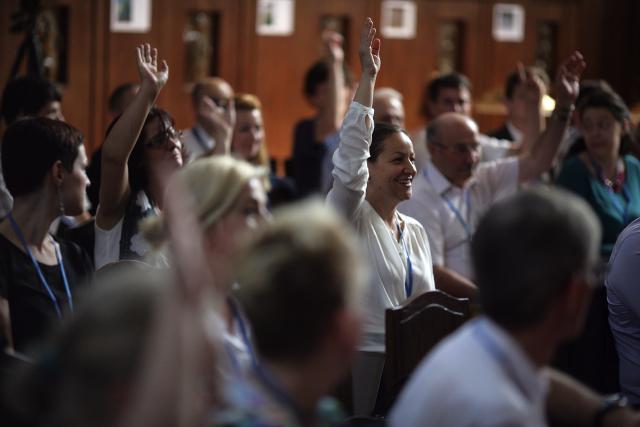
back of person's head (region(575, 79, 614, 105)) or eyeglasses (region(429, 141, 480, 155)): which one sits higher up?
back of person's head (region(575, 79, 614, 105))

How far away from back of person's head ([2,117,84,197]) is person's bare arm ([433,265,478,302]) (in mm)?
1792

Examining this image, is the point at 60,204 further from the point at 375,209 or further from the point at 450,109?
the point at 450,109

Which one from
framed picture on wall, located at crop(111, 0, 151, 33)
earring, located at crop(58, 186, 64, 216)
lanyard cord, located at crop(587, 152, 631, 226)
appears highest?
framed picture on wall, located at crop(111, 0, 151, 33)

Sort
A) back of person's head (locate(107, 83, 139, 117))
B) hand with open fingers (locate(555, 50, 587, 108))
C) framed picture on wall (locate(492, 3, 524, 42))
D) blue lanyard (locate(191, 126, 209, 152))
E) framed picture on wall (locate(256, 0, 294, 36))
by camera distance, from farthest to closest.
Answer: framed picture on wall (locate(492, 3, 524, 42))
framed picture on wall (locate(256, 0, 294, 36))
blue lanyard (locate(191, 126, 209, 152))
back of person's head (locate(107, 83, 139, 117))
hand with open fingers (locate(555, 50, 587, 108))

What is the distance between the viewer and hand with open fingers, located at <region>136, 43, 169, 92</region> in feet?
10.2

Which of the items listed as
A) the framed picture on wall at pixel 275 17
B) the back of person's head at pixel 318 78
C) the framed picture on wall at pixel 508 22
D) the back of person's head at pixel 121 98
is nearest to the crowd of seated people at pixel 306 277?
the back of person's head at pixel 121 98

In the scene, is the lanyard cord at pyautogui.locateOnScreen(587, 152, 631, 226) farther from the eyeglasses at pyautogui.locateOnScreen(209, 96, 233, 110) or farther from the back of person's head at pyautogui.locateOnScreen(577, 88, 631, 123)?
the eyeglasses at pyautogui.locateOnScreen(209, 96, 233, 110)

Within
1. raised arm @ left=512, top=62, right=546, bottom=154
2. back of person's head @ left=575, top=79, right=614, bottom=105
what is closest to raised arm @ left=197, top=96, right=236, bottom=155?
raised arm @ left=512, top=62, right=546, bottom=154

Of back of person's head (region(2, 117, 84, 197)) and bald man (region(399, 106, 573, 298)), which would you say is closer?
back of person's head (region(2, 117, 84, 197))

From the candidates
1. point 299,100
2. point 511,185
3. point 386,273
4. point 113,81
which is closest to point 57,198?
point 386,273

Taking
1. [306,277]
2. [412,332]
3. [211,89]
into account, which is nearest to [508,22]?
[211,89]

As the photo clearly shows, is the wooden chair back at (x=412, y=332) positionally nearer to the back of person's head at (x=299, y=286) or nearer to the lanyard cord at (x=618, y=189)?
the back of person's head at (x=299, y=286)

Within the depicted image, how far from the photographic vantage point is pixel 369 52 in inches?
126

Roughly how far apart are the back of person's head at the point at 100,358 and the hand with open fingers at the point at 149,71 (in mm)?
1867
